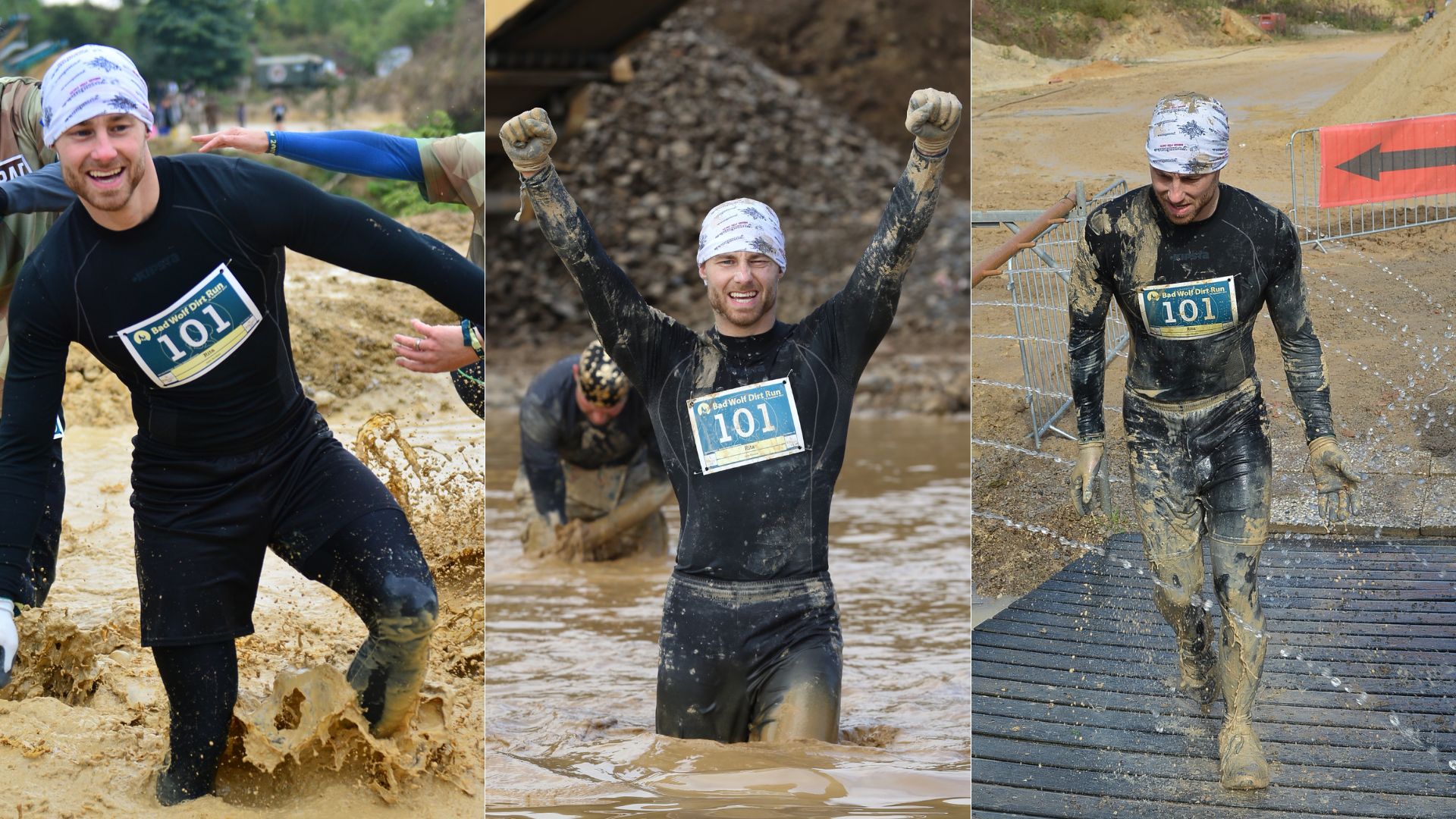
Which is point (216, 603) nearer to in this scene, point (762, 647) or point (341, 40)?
point (762, 647)

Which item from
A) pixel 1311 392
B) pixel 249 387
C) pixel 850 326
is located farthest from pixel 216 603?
pixel 1311 392

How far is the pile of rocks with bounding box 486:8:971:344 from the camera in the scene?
22.4m

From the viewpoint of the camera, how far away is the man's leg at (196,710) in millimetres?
4348

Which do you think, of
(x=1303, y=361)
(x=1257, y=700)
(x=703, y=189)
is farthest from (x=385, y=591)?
(x=703, y=189)

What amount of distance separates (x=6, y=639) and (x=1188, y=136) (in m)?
3.28

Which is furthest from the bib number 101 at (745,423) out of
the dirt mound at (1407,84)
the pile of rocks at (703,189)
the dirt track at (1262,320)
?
the pile of rocks at (703,189)

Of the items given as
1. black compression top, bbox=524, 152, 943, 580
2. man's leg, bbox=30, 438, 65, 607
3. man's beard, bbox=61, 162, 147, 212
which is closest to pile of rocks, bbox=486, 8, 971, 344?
black compression top, bbox=524, 152, 943, 580

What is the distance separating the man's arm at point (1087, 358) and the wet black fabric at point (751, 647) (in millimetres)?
1137

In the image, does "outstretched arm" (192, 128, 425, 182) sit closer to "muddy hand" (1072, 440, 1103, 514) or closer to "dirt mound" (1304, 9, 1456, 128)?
"muddy hand" (1072, 440, 1103, 514)

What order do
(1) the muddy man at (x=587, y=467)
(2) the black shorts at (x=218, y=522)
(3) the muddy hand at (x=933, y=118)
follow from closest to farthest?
1. (2) the black shorts at (x=218, y=522)
2. (3) the muddy hand at (x=933, y=118)
3. (1) the muddy man at (x=587, y=467)

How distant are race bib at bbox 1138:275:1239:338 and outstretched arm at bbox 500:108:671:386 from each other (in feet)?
5.44

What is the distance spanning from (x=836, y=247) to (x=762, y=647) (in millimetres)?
18617

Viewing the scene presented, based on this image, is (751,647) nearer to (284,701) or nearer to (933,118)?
(284,701)

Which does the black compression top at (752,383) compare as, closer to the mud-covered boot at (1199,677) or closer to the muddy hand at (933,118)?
the muddy hand at (933,118)
